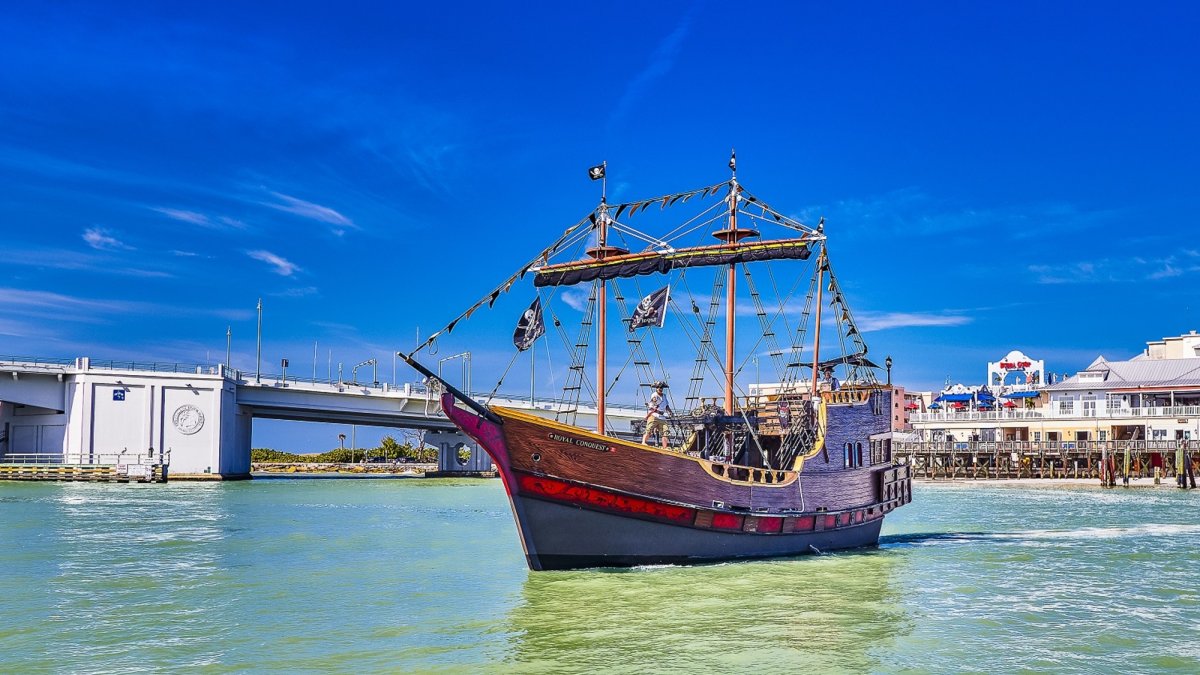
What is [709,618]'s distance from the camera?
67.3 feet

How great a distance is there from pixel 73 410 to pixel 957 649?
245 feet

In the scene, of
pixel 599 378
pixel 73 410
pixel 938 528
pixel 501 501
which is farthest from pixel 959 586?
pixel 73 410

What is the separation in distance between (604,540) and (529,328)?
683 centimetres

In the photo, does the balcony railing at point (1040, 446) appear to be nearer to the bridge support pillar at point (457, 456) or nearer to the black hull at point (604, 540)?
the bridge support pillar at point (457, 456)

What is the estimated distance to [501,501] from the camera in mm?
63250

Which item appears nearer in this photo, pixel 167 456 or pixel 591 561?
pixel 591 561

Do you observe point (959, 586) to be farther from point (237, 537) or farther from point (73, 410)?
point (73, 410)

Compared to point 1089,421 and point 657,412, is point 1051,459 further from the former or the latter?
point 657,412

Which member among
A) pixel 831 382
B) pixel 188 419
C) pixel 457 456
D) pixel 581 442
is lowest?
pixel 457 456

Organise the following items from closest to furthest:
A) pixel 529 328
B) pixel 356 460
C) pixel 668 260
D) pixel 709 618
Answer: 1. pixel 709 618
2. pixel 529 328
3. pixel 668 260
4. pixel 356 460

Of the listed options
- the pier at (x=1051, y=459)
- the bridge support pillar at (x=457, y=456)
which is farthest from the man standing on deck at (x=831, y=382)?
the bridge support pillar at (x=457, y=456)

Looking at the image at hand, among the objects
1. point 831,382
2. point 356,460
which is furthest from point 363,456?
point 831,382

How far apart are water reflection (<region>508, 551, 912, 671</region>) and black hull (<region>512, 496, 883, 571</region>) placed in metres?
0.43

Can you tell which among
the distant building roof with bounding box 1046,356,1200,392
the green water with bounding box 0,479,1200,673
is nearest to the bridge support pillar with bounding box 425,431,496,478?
the distant building roof with bounding box 1046,356,1200,392
